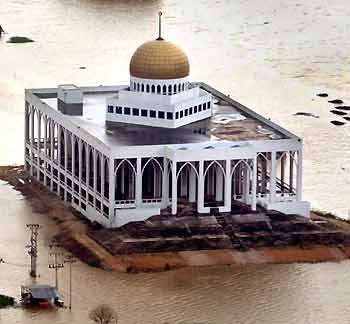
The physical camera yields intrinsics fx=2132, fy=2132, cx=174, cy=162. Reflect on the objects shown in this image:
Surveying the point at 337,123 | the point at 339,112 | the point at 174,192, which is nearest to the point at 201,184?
the point at 174,192

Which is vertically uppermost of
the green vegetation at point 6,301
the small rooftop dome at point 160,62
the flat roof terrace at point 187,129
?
the small rooftop dome at point 160,62

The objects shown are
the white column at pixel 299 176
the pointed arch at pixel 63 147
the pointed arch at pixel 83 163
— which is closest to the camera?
the white column at pixel 299 176

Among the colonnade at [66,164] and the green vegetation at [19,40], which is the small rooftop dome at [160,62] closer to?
the colonnade at [66,164]

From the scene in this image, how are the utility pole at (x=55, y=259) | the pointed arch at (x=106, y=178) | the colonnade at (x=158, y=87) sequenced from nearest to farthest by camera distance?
the utility pole at (x=55, y=259) → the pointed arch at (x=106, y=178) → the colonnade at (x=158, y=87)

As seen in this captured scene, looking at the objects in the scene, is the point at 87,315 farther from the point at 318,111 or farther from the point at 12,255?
the point at 318,111

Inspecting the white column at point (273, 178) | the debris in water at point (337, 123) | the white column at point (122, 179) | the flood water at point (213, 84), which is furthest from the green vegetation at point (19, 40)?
the white column at point (273, 178)

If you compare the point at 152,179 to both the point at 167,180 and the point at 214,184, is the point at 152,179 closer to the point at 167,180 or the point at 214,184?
the point at 167,180
